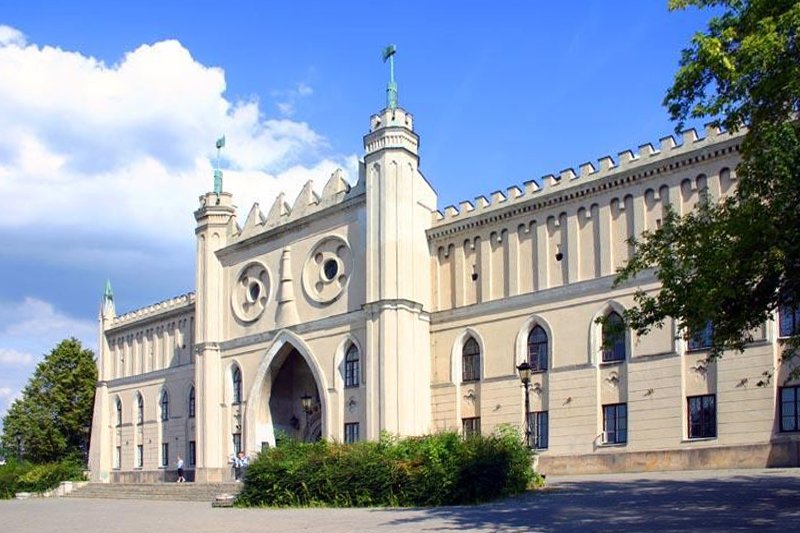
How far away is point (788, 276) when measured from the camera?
50.3 ft

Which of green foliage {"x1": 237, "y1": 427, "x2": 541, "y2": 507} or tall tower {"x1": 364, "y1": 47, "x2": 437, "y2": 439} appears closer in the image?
green foliage {"x1": 237, "y1": 427, "x2": 541, "y2": 507}

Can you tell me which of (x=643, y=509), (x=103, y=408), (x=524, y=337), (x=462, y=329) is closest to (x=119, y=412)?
(x=103, y=408)

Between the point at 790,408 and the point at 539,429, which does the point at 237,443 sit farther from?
the point at 790,408

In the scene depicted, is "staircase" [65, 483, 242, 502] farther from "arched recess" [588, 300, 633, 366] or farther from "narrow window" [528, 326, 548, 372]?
"arched recess" [588, 300, 633, 366]

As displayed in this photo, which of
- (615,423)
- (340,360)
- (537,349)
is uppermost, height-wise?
(537,349)

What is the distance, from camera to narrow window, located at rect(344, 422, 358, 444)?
129 feet

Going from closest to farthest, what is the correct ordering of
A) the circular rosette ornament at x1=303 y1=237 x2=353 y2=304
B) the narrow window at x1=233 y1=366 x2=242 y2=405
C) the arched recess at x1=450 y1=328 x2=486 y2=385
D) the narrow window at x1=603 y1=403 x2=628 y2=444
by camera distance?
the narrow window at x1=603 y1=403 x2=628 y2=444 → the arched recess at x1=450 y1=328 x2=486 y2=385 → the circular rosette ornament at x1=303 y1=237 x2=353 y2=304 → the narrow window at x1=233 y1=366 x2=242 y2=405

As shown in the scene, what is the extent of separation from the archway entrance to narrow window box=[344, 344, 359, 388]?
3.22m

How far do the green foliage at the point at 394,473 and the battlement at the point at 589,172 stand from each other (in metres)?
11.7

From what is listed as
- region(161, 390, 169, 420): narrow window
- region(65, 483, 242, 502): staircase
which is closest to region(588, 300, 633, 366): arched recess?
region(65, 483, 242, 502): staircase

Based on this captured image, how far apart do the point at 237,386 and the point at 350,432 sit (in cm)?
880

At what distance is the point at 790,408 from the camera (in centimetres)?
2814

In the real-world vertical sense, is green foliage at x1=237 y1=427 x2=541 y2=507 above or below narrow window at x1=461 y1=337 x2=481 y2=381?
below

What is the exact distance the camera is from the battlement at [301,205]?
41.9 meters
